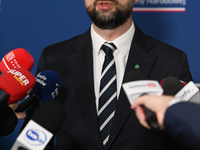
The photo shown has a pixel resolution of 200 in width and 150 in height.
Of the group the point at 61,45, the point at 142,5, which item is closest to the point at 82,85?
the point at 61,45

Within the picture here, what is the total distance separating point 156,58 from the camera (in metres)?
1.23

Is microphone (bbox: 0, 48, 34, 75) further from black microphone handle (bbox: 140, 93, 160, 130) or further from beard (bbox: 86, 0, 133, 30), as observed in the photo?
black microphone handle (bbox: 140, 93, 160, 130)

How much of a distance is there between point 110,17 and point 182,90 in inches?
21.1

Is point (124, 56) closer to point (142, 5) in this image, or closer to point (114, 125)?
point (114, 125)

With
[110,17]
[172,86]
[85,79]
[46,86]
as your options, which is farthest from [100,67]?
[172,86]

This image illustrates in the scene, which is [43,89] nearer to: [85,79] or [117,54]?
[85,79]

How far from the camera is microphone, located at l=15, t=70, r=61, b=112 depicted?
0.94m

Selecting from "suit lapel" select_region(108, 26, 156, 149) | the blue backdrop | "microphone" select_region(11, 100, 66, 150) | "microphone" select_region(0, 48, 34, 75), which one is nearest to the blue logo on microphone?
"microphone" select_region(11, 100, 66, 150)

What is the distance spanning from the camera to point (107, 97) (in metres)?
1.17

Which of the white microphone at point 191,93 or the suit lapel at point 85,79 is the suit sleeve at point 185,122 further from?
the suit lapel at point 85,79

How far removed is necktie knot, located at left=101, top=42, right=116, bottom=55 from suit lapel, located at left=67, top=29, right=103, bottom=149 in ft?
0.21

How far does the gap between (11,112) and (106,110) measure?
1.26 ft

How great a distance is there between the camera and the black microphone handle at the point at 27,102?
91 centimetres

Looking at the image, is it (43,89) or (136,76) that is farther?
(43,89)
